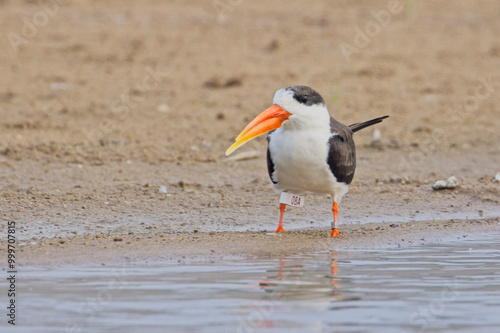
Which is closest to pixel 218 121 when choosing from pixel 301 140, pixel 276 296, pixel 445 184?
pixel 445 184

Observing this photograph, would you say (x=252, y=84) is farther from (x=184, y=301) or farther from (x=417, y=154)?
(x=184, y=301)

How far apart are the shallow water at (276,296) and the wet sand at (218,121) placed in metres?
0.46

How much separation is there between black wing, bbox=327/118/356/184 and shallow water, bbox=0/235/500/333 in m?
0.66

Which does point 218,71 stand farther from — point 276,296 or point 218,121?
point 276,296

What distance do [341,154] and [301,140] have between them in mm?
375

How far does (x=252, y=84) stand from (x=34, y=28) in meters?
3.62

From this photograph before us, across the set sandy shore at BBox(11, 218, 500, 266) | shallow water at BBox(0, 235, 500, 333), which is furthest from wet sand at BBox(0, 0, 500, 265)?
shallow water at BBox(0, 235, 500, 333)

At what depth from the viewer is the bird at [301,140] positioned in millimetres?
6758

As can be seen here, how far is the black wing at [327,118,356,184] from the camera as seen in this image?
696cm

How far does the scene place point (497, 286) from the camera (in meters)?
5.90

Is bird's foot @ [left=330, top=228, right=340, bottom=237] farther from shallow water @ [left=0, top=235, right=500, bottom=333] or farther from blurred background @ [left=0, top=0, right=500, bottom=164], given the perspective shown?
blurred background @ [left=0, top=0, right=500, bottom=164]

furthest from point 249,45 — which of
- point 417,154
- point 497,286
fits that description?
point 497,286

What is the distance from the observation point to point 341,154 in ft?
23.0

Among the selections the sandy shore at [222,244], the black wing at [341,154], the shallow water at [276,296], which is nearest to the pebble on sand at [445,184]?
the sandy shore at [222,244]
